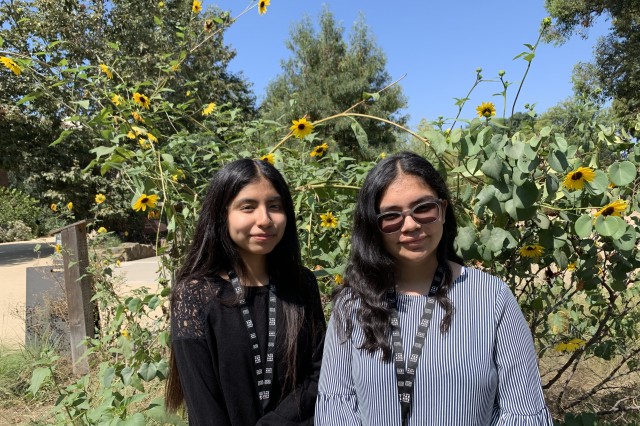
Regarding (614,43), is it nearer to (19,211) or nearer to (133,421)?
(133,421)

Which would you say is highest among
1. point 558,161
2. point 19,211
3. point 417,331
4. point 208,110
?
point 19,211

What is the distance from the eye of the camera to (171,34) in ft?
43.9

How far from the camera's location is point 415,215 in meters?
1.17

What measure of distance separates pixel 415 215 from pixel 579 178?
22.3 inches

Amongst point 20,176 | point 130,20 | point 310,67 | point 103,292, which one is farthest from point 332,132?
point 103,292

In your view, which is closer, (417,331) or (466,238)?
(417,331)

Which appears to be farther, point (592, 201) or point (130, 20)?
point (130, 20)

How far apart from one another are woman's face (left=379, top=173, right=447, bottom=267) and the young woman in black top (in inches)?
12.6

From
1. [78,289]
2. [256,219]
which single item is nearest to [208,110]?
[256,219]

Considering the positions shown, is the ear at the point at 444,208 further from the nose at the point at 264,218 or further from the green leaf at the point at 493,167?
the nose at the point at 264,218

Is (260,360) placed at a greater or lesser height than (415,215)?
lesser

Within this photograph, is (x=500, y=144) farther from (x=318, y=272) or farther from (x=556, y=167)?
(x=318, y=272)

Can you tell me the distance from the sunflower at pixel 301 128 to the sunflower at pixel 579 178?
38.8 inches

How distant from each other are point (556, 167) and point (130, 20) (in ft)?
45.5
